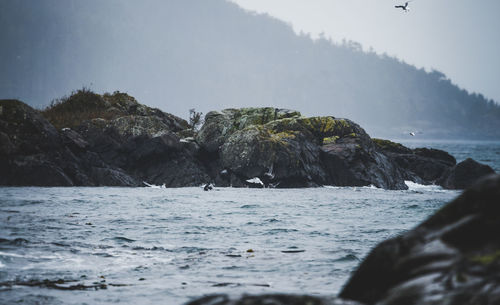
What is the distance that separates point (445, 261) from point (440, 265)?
5cm

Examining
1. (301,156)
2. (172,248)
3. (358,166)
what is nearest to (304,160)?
(301,156)

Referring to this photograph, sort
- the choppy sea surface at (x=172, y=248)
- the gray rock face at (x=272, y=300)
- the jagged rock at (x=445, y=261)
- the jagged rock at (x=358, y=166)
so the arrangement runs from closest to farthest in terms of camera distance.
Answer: the jagged rock at (x=445, y=261)
the gray rock face at (x=272, y=300)
the choppy sea surface at (x=172, y=248)
the jagged rock at (x=358, y=166)

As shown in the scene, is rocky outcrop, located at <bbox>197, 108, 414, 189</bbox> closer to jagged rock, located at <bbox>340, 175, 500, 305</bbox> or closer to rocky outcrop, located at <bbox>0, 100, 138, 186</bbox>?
rocky outcrop, located at <bbox>0, 100, 138, 186</bbox>

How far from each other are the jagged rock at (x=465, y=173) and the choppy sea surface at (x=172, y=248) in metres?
15.3

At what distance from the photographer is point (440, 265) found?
8.00ft

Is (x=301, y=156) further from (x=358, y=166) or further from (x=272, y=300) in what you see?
(x=272, y=300)

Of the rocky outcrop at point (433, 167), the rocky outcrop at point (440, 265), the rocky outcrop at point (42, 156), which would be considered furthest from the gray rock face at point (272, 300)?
the rocky outcrop at point (433, 167)

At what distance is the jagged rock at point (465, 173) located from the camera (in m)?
30.8

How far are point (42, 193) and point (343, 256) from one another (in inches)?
679

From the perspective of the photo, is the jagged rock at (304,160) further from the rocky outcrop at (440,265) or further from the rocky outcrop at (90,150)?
the rocky outcrop at (440,265)

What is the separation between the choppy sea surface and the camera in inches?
261

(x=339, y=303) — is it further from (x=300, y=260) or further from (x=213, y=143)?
(x=213, y=143)

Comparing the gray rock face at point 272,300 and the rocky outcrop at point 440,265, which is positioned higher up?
the rocky outcrop at point 440,265

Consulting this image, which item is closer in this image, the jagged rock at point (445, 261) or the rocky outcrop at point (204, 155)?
the jagged rock at point (445, 261)
